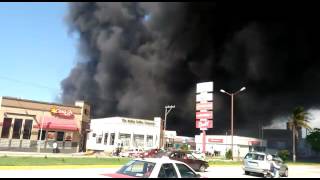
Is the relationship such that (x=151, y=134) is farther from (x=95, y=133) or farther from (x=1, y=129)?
(x=1, y=129)

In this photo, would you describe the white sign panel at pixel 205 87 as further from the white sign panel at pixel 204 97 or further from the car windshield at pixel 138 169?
the car windshield at pixel 138 169

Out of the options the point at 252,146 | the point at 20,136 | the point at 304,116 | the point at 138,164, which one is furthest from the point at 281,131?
the point at 138,164

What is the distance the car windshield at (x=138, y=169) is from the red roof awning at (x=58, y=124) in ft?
149

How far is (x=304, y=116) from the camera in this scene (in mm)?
87688

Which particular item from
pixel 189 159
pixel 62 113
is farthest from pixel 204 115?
pixel 62 113

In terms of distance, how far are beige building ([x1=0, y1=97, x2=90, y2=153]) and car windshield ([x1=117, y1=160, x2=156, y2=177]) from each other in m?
43.0

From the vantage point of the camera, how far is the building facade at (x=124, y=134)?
81375 mm

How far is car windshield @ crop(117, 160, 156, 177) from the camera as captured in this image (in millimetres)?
10234

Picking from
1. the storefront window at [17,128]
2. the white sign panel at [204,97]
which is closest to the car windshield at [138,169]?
the white sign panel at [204,97]

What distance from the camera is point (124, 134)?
82.3 meters

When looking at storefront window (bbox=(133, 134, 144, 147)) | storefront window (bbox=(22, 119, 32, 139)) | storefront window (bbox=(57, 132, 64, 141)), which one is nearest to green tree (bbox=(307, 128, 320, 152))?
storefront window (bbox=(133, 134, 144, 147))

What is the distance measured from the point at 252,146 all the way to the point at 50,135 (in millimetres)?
79360

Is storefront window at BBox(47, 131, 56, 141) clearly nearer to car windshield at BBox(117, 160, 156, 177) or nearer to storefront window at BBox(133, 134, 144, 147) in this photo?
storefront window at BBox(133, 134, 144, 147)

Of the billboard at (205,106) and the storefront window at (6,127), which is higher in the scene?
the billboard at (205,106)
